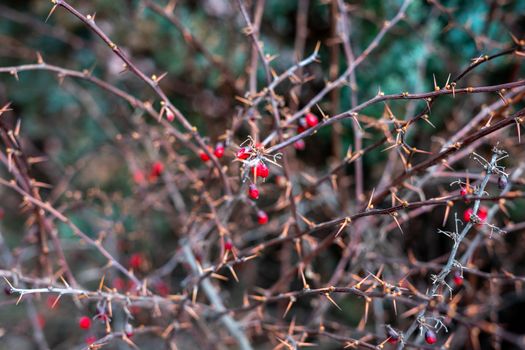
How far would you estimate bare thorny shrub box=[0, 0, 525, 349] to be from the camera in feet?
5.74

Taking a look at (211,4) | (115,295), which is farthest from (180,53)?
(115,295)

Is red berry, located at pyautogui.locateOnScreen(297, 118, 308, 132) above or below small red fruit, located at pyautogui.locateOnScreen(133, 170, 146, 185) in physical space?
above

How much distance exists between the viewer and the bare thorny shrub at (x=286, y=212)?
1751 millimetres

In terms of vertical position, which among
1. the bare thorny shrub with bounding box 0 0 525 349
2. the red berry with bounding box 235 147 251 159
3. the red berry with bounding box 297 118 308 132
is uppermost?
the red berry with bounding box 235 147 251 159

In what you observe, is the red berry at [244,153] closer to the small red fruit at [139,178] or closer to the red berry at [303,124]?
the red berry at [303,124]

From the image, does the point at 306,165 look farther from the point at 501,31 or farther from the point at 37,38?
the point at 37,38

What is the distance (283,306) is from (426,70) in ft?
4.84

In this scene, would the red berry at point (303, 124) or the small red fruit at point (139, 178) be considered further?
the small red fruit at point (139, 178)

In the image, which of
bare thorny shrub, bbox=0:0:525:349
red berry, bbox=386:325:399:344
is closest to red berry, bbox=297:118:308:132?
bare thorny shrub, bbox=0:0:525:349

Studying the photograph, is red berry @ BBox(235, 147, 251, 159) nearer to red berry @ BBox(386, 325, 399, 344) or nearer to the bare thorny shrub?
the bare thorny shrub

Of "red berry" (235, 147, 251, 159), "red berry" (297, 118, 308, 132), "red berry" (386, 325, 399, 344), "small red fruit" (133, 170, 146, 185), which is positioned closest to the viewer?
"red berry" (235, 147, 251, 159)

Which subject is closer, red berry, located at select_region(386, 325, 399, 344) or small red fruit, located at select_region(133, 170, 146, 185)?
red berry, located at select_region(386, 325, 399, 344)

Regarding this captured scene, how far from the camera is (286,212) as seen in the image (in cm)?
303

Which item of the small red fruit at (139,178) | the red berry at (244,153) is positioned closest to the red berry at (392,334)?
the red berry at (244,153)
